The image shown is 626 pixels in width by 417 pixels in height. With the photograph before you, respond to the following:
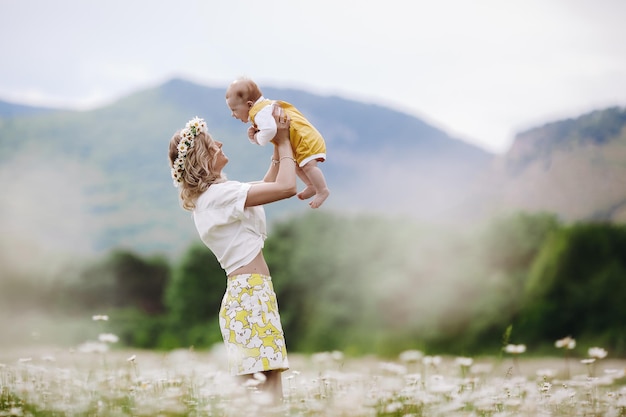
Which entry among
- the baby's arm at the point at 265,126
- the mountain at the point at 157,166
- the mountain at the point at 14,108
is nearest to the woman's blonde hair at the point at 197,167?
the baby's arm at the point at 265,126

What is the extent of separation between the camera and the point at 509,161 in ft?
60.0

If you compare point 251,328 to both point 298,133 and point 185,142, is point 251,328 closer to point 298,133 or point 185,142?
point 185,142

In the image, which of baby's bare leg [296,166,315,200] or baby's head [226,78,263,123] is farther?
baby's bare leg [296,166,315,200]

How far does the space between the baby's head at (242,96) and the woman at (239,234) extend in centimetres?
44

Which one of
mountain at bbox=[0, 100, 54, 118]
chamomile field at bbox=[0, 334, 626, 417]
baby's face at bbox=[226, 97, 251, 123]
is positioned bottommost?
chamomile field at bbox=[0, 334, 626, 417]

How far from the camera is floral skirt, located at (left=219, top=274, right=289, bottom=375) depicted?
410 centimetres

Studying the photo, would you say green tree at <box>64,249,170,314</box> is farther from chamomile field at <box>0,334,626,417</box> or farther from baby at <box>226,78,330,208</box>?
baby at <box>226,78,330,208</box>

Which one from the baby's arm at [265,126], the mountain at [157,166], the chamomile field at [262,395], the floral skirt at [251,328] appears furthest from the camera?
the mountain at [157,166]

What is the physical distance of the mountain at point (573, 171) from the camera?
51.7 feet

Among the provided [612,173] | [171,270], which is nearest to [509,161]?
[612,173]

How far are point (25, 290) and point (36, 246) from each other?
162cm

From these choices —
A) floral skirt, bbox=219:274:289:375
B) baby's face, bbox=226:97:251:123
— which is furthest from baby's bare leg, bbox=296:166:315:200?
floral skirt, bbox=219:274:289:375

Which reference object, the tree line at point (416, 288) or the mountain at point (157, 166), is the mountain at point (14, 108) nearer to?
the mountain at point (157, 166)

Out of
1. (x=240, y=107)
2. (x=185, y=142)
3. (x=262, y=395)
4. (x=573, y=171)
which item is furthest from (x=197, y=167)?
(x=573, y=171)
